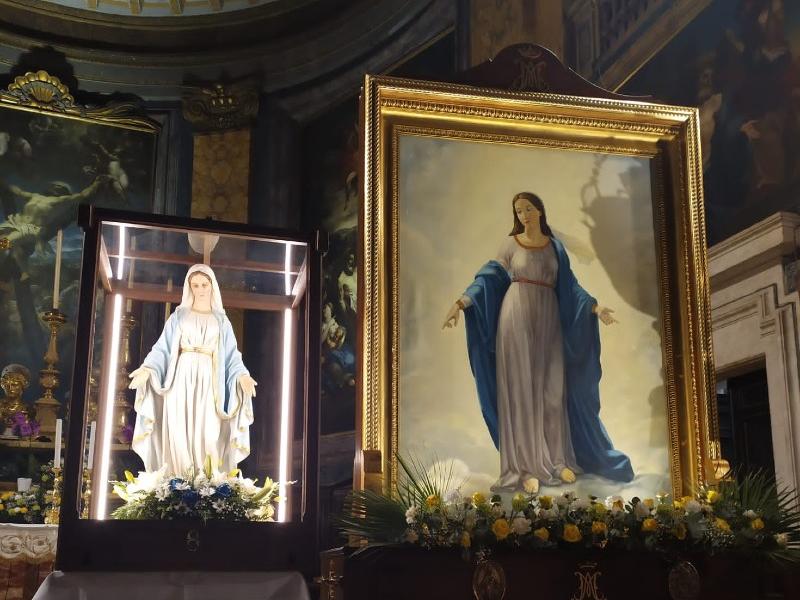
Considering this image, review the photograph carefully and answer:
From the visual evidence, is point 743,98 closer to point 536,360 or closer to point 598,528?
point 536,360

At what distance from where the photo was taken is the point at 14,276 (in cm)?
1198

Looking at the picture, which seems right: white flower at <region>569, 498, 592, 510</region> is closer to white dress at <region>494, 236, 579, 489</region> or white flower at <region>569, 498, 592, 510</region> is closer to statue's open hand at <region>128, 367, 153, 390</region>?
white dress at <region>494, 236, 579, 489</region>

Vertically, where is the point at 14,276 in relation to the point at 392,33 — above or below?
below

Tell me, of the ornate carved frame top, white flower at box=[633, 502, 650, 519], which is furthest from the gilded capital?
white flower at box=[633, 502, 650, 519]

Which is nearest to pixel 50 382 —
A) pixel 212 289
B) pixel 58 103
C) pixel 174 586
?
pixel 58 103

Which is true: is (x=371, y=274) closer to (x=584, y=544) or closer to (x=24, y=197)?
(x=584, y=544)

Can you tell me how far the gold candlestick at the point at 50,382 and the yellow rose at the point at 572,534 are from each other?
7.85m

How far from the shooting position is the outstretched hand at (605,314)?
5.58 m

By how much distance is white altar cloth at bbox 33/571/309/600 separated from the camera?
4777mm

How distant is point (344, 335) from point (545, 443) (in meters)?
5.99

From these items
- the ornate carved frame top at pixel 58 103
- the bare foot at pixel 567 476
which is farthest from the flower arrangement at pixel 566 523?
the ornate carved frame top at pixel 58 103

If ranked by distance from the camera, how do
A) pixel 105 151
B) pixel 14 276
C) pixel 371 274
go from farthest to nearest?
pixel 105 151
pixel 14 276
pixel 371 274

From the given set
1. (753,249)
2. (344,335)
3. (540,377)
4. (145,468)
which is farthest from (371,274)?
(344,335)

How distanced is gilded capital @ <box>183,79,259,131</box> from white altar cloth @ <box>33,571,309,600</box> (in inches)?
342
